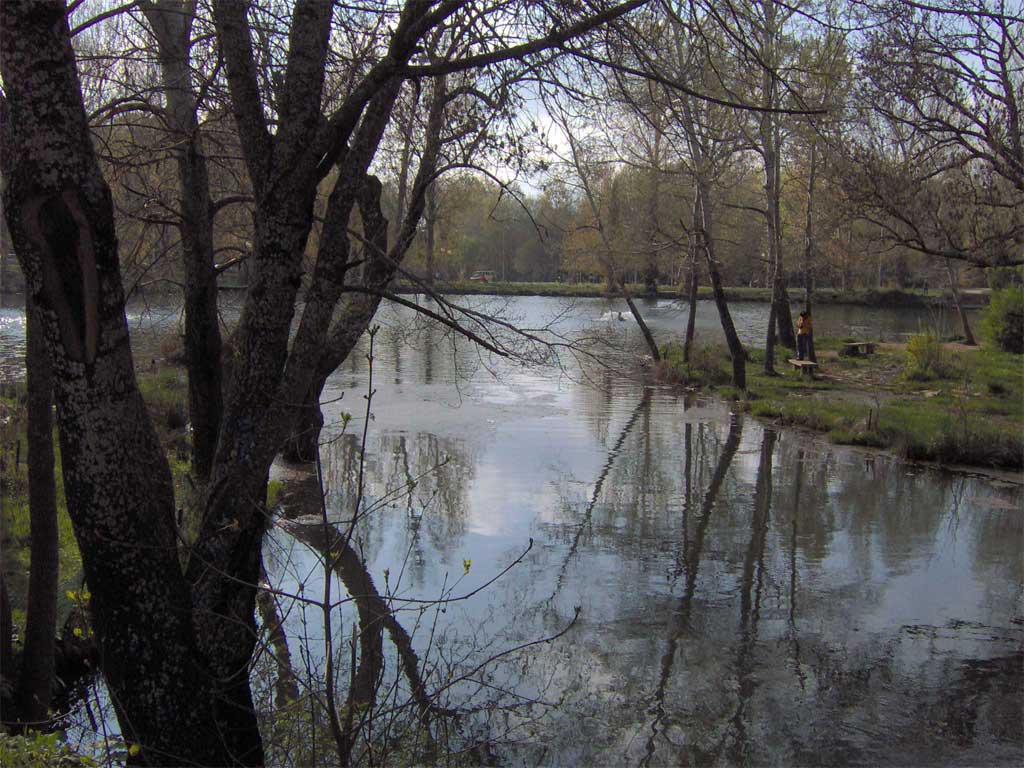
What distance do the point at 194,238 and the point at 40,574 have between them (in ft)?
10.8

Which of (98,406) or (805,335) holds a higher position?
(98,406)

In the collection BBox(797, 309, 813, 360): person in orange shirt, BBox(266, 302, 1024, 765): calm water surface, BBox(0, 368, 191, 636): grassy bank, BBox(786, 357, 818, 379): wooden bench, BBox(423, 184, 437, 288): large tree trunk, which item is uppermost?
BBox(423, 184, 437, 288): large tree trunk

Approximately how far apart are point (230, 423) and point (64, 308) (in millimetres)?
1009

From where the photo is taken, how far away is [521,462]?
13.7 m

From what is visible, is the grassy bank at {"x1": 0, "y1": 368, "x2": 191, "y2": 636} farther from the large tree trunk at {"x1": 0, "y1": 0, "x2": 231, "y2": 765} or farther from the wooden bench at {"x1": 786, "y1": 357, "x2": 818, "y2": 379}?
the wooden bench at {"x1": 786, "y1": 357, "x2": 818, "y2": 379}

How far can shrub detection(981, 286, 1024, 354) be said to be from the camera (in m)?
25.2

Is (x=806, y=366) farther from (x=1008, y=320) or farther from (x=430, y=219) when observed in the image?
(x=430, y=219)

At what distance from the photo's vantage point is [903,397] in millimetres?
18547

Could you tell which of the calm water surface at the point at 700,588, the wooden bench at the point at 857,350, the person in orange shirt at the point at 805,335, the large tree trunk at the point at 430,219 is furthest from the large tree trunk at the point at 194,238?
the wooden bench at the point at 857,350

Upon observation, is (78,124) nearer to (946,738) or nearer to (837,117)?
(946,738)

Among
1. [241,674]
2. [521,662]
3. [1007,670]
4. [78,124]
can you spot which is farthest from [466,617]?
[78,124]

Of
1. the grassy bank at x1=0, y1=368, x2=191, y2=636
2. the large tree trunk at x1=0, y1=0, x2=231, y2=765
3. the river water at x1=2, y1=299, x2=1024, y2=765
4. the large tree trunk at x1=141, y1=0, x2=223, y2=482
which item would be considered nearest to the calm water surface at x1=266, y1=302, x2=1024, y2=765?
the river water at x1=2, y1=299, x2=1024, y2=765

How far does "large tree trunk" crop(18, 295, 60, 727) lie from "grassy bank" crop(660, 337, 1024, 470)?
474 inches

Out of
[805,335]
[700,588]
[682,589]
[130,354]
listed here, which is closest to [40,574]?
[130,354]
